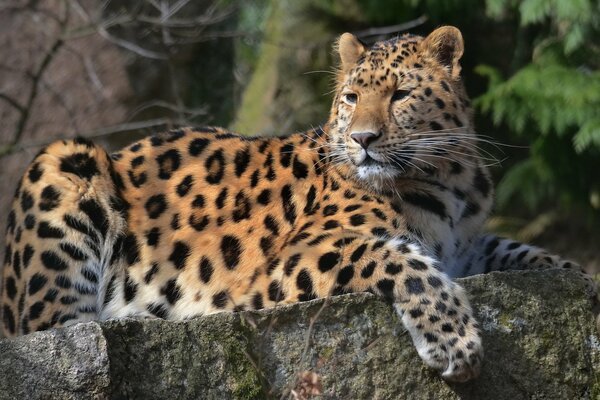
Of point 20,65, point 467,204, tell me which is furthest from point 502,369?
point 20,65

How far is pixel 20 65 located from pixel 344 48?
6860 millimetres

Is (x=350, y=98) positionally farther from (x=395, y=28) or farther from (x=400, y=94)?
(x=395, y=28)

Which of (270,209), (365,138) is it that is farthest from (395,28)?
(365,138)

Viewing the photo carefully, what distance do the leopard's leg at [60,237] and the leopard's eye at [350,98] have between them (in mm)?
1567

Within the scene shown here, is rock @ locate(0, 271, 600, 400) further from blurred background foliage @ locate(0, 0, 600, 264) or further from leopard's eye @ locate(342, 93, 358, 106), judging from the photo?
blurred background foliage @ locate(0, 0, 600, 264)

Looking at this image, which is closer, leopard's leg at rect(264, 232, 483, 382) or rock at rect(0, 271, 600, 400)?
rock at rect(0, 271, 600, 400)

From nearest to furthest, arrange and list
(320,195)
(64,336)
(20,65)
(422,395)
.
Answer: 1. (64,336)
2. (422,395)
3. (320,195)
4. (20,65)

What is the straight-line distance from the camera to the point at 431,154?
639 cm

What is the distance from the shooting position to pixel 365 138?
617 centimetres

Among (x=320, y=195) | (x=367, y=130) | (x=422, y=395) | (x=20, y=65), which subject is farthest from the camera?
(x=20, y=65)

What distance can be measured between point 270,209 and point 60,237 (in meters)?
1.27

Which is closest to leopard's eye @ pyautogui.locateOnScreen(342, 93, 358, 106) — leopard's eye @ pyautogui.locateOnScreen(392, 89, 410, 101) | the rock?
leopard's eye @ pyautogui.locateOnScreen(392, 89, 410, 101)

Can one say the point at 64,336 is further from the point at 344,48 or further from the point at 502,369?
the point at 344,48

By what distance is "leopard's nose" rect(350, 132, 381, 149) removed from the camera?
6172 millimetres
